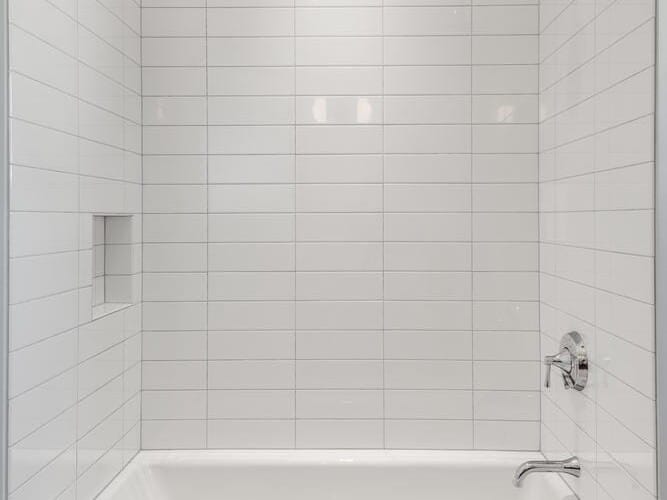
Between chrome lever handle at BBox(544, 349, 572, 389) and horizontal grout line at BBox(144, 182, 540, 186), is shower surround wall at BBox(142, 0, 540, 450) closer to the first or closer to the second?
horizontal grout line at BBox(144, 182, 540, 186)

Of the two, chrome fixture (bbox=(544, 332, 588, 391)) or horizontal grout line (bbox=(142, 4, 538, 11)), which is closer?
chrome fixture (bbox=(544, 332, 588, 391))

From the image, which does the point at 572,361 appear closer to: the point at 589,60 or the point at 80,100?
the point at 589,60

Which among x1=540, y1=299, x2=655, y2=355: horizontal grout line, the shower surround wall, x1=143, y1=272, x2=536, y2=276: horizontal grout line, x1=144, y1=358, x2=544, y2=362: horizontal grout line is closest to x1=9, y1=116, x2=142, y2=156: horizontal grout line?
the shower surround wall

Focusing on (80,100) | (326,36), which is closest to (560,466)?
(326,36)

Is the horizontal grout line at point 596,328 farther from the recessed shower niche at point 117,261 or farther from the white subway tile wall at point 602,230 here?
the recessed shower niche at point 117,261

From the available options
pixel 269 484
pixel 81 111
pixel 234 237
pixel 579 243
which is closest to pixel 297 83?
pixel 234 237

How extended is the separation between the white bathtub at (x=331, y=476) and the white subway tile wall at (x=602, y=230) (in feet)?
0.90

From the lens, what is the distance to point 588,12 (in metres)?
2.07

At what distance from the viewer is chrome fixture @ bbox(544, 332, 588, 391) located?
208 centimetres

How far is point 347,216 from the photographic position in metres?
2.65

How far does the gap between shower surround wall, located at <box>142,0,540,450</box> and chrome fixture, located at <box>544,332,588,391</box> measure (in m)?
0.45

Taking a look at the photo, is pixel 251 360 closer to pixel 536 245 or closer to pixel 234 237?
pixel 234 237

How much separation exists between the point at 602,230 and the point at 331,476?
1.38 metres

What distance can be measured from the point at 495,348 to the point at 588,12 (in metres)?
1.28
